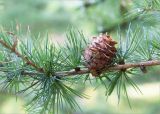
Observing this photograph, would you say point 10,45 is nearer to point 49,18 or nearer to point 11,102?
point 11,102

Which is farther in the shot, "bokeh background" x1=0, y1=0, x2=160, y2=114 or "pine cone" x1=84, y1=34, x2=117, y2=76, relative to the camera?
"bokeh background" x1=0, y1=0, x2=160, y2=114

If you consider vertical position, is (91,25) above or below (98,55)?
above

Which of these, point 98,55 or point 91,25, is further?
point 91,25

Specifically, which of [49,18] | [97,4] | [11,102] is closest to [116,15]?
[97,4]

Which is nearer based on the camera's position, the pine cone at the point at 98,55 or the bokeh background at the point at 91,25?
the pine cone at the point at 98,55
